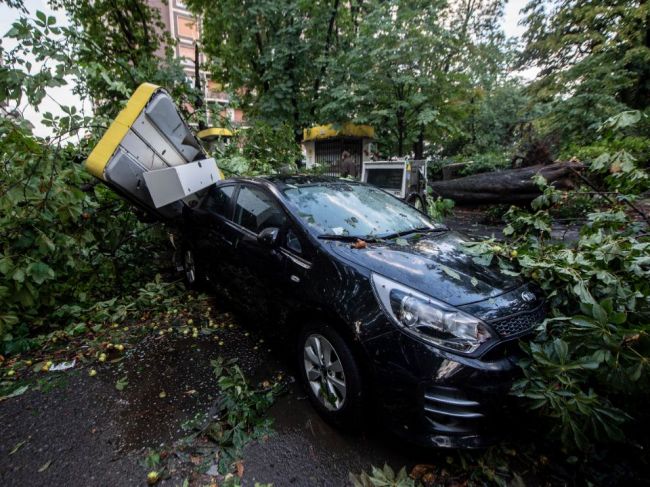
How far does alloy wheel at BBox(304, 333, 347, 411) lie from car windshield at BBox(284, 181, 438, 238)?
0.77 m

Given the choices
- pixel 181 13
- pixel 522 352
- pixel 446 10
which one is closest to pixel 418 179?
pixel 522 352

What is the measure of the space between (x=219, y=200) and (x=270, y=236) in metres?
1.33

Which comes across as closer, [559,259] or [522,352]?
[522,352]

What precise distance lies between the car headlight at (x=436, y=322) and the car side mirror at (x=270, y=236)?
102cm

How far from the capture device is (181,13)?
87.8 ft

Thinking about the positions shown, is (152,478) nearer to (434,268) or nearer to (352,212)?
(434,268)

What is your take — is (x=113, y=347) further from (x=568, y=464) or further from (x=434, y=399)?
(x=568, y=464)

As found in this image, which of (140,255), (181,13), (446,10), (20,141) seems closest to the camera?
(20,141)

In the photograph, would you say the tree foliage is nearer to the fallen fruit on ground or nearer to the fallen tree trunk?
the fallen fruit on ground

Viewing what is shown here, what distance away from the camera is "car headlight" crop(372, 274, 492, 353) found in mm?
1661

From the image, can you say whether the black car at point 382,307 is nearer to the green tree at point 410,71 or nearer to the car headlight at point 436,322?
the car headlight at point 436,322

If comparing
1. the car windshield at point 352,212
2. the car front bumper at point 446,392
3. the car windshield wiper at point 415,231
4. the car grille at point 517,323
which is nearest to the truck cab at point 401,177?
the car windshield at point 352,212

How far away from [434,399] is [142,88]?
13.0 ft

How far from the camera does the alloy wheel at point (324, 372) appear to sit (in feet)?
6.55
